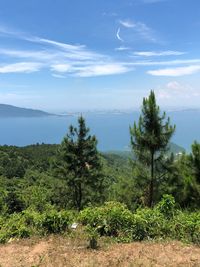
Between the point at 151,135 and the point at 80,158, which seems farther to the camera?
the point at 80,158

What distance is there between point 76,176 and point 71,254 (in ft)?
42.7

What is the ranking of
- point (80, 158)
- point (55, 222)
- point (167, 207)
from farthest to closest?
point (80, 158)
point (167, 207)
point (55, 222)

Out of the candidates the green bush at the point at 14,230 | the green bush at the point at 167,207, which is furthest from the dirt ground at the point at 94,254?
the green bush at the point at 167,207

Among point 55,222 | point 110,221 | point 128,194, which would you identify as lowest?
point 128,194

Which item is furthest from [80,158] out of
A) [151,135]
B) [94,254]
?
[94,254]

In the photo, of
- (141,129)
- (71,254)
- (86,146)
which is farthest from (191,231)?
(86,146)

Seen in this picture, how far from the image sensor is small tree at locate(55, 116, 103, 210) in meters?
18.8

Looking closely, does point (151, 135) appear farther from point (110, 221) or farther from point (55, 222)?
point (55, 222)

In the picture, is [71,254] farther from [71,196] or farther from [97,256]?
[71,196]

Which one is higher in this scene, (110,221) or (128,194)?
(110,221)

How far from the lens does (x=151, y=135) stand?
→ 13.6 metres

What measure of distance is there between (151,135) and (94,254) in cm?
816

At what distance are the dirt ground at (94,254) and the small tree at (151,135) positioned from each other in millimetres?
7428

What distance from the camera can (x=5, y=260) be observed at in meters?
5.98
